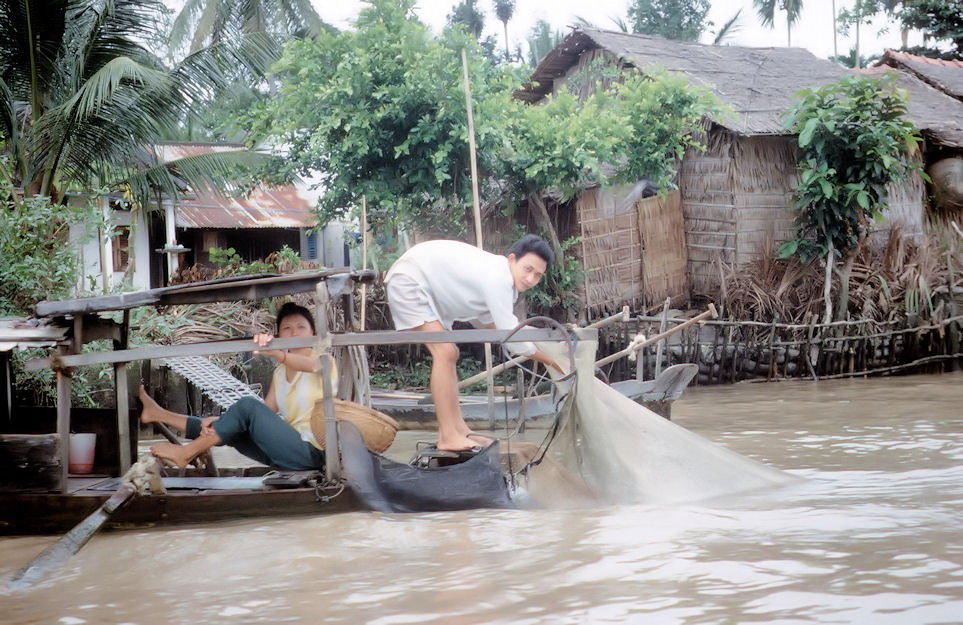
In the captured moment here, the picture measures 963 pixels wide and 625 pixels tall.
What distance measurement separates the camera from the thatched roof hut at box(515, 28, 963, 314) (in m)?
10.8

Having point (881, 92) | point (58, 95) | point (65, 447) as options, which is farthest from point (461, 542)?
point (881, 92)

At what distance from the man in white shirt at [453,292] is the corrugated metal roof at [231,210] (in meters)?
10.3

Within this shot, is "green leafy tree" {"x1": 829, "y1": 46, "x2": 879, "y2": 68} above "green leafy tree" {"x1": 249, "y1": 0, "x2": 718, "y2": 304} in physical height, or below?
above

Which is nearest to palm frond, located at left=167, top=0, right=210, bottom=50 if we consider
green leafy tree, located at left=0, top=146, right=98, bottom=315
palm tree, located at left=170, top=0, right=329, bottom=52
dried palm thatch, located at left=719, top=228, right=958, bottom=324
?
palm tree, located at left=170, top=0, right=329, bottom=52

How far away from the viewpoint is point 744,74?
1245 cm

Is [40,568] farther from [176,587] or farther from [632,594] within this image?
[632,594]

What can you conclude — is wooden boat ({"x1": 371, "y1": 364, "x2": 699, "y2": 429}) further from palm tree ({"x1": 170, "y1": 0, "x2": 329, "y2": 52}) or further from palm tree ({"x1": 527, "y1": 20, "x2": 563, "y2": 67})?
palm tree ({"x1": 527, "y1": 20, "x2": 563, "y2": 67})

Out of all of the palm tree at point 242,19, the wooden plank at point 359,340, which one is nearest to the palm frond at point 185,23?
the palm tree at point 242,19

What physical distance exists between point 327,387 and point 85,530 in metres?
1.21

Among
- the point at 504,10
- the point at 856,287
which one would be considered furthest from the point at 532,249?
the point at 504,10

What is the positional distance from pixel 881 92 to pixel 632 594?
8688 millimetres

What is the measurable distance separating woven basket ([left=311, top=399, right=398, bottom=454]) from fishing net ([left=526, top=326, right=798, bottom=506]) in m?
0.74

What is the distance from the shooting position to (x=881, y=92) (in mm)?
10383

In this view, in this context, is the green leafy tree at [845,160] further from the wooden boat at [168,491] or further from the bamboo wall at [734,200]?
the wooden boat at [168,491]
